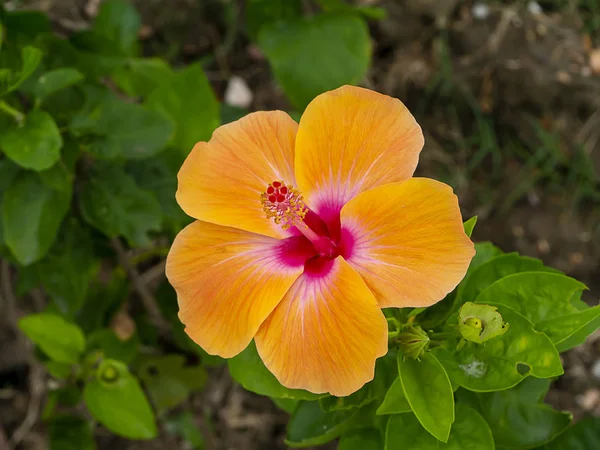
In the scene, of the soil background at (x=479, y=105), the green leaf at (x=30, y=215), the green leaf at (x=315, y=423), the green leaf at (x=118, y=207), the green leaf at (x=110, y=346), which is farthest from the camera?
the soil background at (x=479, y=105)

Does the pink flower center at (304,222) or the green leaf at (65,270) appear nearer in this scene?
the pink flower center at (304,222)

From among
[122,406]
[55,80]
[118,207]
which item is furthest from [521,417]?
[55,80]

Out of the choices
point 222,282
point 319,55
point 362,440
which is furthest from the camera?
point 319,55

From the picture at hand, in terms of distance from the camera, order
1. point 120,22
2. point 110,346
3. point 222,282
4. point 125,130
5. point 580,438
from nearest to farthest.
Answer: point 222,282 → point 580,438 → point 125,130 → point 110,346 → point 120,22

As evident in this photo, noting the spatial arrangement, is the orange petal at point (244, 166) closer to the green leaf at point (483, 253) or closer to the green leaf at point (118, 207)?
the green leaf at point (483, 253)

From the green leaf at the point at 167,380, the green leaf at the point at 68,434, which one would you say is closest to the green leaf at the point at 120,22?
the green leaf at the point at 167,380

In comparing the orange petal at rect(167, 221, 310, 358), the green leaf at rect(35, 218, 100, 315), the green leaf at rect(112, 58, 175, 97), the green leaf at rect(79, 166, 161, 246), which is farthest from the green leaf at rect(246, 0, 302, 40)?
the orange petal at rect(167, 221, 310, 358)

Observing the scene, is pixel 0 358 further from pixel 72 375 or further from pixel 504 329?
pixel 504 329

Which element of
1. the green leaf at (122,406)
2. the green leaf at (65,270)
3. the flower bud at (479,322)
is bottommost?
the green leaf at (122,406)

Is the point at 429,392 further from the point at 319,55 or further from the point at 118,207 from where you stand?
the point at 319,55
